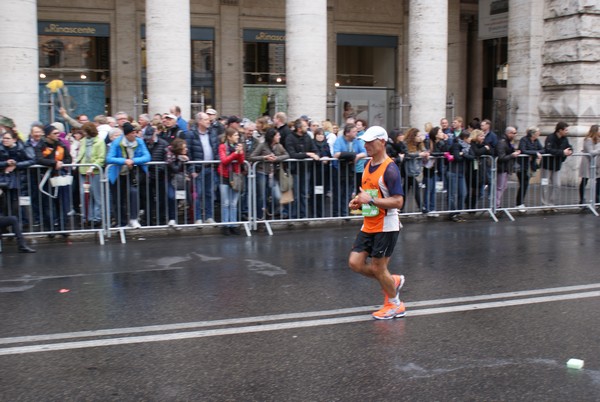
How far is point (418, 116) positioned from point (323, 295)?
38.5ft

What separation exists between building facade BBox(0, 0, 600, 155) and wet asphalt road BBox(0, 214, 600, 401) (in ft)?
22.8

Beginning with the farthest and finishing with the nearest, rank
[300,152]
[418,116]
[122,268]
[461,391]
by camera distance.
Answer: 1. [418,116]
2. [300,152]
3. [122,268]
4. [461,391]

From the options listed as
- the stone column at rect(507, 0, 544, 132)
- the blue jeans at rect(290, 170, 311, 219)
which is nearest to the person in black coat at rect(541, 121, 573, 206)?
the blue jeans at rect(290, 170, 311, 219)

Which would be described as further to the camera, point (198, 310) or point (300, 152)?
point (300, 152)

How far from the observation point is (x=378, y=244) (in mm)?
7320

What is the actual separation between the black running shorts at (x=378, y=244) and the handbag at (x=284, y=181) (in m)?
5.62

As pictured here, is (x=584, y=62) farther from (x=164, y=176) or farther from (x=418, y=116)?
(x=164, y=176)

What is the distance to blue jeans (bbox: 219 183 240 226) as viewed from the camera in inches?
497

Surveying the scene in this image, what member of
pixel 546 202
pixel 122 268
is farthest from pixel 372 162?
pixel 546 202

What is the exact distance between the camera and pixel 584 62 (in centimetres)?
1973

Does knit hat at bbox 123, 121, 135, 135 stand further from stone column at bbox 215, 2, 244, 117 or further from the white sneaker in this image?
stone column at bbox 215, 2, 244, 117

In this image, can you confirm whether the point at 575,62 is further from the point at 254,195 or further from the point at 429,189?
the point at 254,195

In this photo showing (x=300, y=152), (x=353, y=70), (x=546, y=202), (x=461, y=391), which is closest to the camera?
(x=461, y=391)

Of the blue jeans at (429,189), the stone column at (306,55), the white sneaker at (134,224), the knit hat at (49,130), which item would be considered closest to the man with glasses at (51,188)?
the knit hat at (49,130)
